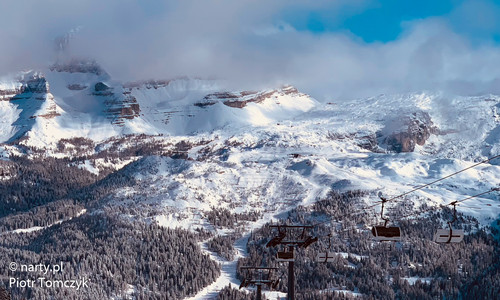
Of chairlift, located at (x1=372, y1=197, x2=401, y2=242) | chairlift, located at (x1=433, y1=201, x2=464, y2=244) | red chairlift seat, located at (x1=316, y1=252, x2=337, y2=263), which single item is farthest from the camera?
red chairlift seat, located at (x1=316, y1=252, x2=337, y2=263)

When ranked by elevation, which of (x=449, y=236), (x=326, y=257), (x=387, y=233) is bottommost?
(x=326, y=257)

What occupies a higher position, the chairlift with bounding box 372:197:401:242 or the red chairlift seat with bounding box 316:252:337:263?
the chairlift with bounding box 372:197:401:242

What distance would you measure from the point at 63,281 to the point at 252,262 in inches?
2392

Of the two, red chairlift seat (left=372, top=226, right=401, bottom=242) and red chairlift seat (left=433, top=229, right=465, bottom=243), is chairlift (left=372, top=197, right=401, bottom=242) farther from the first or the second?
red chairlift seat (left=433, top=229, right=465, bottom=243)

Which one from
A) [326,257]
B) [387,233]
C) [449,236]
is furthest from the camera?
[326,257]

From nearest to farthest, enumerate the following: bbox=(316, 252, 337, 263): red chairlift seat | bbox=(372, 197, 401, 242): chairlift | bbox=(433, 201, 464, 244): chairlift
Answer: bbox=(433, 201, 464, 244): chairlift < bbox=(372, 197, 401, 242): chairlift < bbox=(316, 252, 337, 263): red chairlift seat

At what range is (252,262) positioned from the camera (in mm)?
197625

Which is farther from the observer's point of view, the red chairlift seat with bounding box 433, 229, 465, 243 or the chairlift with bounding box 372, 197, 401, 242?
the chairlift with bounding box 372, 197, 401, 242

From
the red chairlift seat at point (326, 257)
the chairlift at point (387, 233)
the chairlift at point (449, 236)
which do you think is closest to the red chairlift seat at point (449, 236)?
the chairlift at point (449, 236)

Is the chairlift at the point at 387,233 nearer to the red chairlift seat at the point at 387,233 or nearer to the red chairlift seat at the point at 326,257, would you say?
the red chairlift seat at the point at 387,233

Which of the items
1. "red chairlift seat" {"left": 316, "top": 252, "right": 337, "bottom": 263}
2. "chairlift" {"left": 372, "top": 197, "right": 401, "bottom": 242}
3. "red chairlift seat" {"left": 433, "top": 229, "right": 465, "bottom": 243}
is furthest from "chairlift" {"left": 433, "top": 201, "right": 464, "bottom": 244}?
"red chairlift seat" {"left": 316, "top": 252, "right": 337, "bottom": 263}

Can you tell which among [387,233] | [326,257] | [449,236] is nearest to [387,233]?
[387,233]

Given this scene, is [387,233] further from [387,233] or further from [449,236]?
[449,236]

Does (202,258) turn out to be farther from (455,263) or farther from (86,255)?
(455,263)
